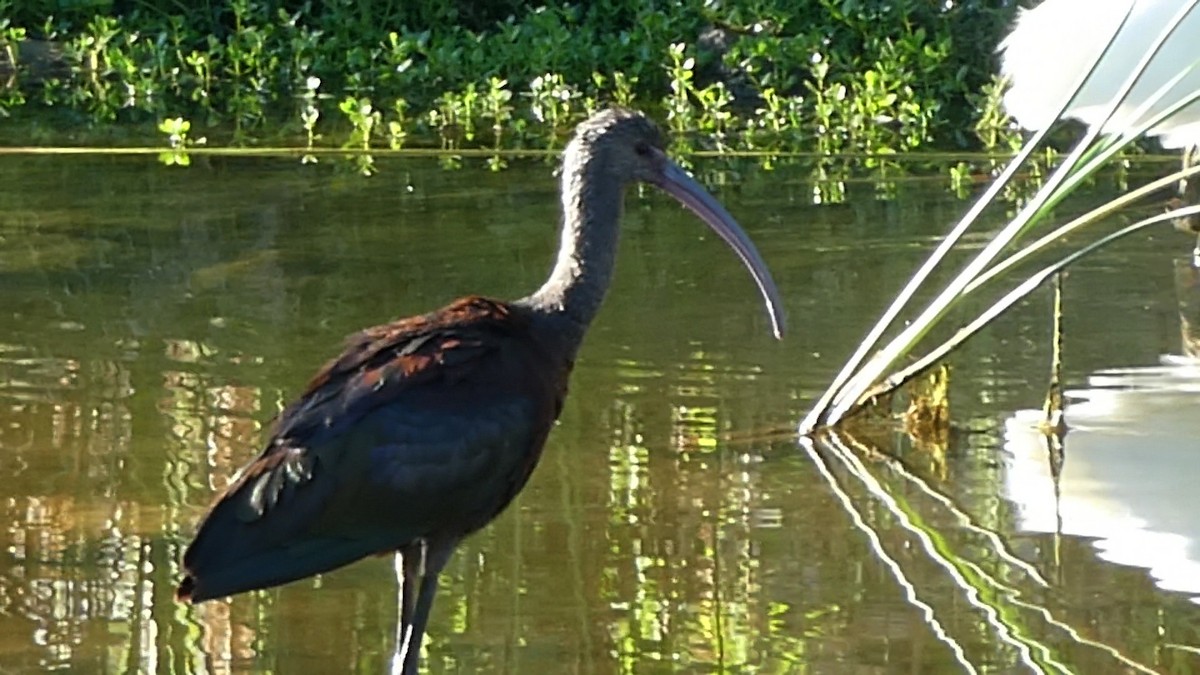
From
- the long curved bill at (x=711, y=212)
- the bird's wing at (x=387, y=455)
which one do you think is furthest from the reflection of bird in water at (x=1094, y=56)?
the bird's wing at (x=387, y=455)

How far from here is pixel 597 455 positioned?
6.20 meters

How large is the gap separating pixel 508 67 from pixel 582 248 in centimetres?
890

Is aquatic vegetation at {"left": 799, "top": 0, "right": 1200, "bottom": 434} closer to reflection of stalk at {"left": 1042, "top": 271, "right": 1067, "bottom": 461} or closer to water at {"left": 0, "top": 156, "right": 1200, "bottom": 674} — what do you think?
reflection of stalk at {"left": 1042, "top": 271, "right": 1067, "bottom": 461}

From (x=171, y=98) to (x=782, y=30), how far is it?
11.6 ft

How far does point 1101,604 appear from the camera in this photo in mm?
5164

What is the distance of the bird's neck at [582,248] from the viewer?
4859mm

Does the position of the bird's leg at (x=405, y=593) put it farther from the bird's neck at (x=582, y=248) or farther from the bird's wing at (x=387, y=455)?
the bird's neck at (x=582, y=248)

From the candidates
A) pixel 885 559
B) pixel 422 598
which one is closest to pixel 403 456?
pixel 422 598

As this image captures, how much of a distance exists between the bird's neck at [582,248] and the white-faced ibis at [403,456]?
0.9 inches

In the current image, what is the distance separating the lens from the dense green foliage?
12.1m

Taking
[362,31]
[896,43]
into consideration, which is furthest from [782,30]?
[362,31]

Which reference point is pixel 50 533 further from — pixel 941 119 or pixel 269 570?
pixel 941 119

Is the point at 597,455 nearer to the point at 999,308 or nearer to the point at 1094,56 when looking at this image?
the point at 999,308

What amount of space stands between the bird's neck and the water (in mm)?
654
